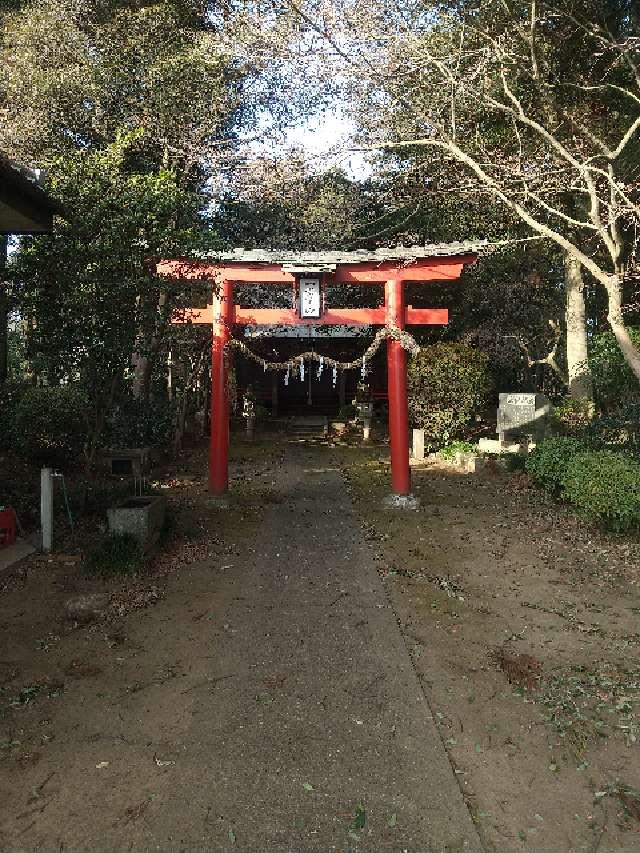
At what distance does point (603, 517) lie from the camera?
8.39m

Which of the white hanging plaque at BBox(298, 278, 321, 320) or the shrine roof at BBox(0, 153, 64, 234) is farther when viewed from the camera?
the white hanging plaque at BBox(298, 278, 321, 320)

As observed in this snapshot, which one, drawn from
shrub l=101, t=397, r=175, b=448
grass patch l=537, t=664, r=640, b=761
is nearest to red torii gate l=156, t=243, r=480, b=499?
shrub l=101, t=397, r=175, b=448

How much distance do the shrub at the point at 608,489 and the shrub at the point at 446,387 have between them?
249 inches

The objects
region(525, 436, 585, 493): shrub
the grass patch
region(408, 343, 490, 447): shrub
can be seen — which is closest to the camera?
the grass patch

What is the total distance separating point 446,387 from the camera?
15.3 meters

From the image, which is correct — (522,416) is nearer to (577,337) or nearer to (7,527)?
(577,337)

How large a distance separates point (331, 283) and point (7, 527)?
6.70m

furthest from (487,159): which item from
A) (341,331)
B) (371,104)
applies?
(341,331)

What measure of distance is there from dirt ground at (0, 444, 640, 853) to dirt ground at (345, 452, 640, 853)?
0.05 ft

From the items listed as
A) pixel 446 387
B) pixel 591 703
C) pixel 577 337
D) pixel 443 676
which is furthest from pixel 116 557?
pixel 577 337

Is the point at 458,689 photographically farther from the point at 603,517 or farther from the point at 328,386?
the point at 328,386

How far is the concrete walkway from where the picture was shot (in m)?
2.70

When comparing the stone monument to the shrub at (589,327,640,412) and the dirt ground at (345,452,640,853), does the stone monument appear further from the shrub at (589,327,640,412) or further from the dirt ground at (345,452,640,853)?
the dirt ground at (345,452,640,853)

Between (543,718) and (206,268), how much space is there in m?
8.05
